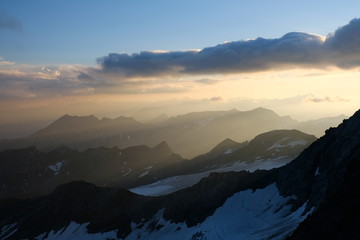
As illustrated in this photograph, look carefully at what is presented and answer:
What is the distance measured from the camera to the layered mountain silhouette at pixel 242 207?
55.4 m

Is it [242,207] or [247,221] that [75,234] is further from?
[247,221]

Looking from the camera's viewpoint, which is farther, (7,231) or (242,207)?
(7,231)

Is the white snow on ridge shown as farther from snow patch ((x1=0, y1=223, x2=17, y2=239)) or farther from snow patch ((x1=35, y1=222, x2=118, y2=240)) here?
snow patch ((x1=0, y1=223, x2=17, y2=239))

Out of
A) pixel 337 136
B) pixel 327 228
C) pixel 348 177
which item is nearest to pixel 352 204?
pixel 327 228

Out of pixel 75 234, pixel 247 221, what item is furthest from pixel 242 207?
pixel 75 234

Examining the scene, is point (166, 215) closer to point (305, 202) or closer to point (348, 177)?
point (305, 202)

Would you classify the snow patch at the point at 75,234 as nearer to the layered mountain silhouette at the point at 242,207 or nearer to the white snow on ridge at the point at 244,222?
the layered mountain silhouette at the point at 242,207

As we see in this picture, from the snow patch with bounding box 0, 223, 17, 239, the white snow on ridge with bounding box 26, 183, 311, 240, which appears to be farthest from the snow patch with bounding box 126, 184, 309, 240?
the snow patch with bounding box 0, 223, 17, 239

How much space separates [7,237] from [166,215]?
8660 cm

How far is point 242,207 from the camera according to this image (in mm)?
95188

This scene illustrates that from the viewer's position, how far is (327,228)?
46.9 m

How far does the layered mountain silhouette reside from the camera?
5536cm

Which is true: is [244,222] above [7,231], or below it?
above

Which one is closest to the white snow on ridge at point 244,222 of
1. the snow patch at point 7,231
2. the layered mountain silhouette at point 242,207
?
the layered mountain silhouette at point 242,207
